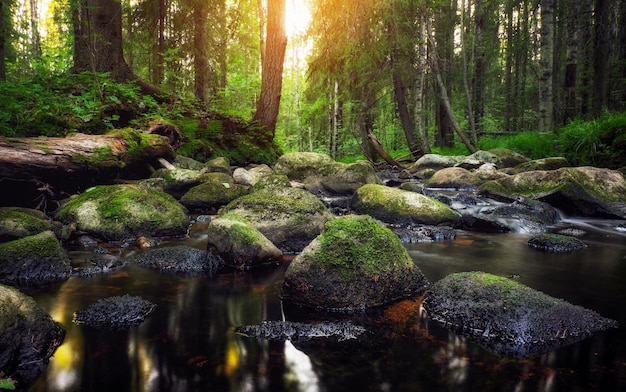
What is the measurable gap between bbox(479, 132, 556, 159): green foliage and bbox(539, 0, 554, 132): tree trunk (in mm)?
540

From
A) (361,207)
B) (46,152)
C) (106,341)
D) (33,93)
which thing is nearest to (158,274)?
(106,341)

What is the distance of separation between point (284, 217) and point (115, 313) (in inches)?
104

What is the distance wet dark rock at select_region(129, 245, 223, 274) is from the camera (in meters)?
4.60

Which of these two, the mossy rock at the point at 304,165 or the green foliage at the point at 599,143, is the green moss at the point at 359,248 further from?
the green foliage at the point at 599,143

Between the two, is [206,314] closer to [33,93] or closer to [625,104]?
[33,93]

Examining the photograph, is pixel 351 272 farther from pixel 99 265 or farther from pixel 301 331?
pixel 99 265

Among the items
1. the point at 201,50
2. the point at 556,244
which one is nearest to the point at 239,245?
the point at 556,244

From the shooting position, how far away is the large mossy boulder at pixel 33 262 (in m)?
4.04

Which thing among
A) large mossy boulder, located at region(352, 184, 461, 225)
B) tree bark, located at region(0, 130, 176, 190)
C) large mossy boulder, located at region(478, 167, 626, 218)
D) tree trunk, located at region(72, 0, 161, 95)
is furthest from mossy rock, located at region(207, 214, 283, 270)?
tree trunk, located at region(72, 0, 161, 95)

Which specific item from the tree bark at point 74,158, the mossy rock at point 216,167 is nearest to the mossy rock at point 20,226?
the tree bark at point 74,158

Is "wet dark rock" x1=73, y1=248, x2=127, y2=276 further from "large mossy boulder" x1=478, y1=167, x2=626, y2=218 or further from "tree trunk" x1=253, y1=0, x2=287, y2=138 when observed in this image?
"tree trunk" x1=253, y1=0, x2=287, y2=138

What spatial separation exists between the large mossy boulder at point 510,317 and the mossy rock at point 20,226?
4806 millimetres

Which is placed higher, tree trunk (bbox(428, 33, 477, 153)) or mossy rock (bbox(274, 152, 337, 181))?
tree trunk (bbox(428, 33, 477, 153))

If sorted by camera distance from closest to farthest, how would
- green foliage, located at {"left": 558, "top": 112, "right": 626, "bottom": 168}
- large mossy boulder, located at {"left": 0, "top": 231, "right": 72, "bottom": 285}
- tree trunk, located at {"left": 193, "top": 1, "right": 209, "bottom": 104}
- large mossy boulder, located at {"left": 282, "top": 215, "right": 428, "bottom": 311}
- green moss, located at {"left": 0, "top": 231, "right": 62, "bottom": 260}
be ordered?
large mossy boulder, located at {"left": 282, "top": 215, "right": 428, "bottom": 311}
large mossy boulder, located at {"left": 0, "top": 231, "right": 72, "bottom": 285}
green moss, located at {"left": 0, "top": 231, "right": 62, "bottom": 260}
green foliage, located at {"left": 558, "top": 112, "right": 626, "bottom": 168}
tree trunk, located at {"left": 193, "top": 1, "right": 209, "bottom": 104}
